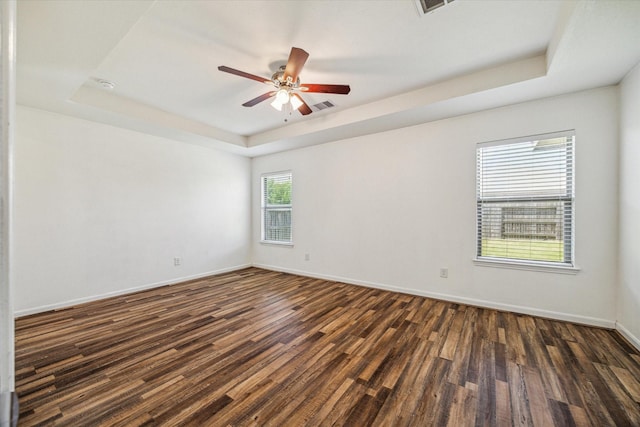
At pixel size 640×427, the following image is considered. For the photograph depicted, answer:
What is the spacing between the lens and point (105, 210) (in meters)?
3.58

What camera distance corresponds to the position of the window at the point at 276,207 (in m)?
5.22

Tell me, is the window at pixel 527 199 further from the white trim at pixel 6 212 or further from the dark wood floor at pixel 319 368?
the white trim at pixel 6 212

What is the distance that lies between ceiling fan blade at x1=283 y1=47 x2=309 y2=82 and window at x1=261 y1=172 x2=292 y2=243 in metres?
2.94

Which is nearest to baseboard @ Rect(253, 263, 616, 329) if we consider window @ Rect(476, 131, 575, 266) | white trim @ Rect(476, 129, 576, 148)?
window @ Rect(476, 131, 575, 266)

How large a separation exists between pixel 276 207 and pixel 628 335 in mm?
5090

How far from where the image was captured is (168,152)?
4250 mm

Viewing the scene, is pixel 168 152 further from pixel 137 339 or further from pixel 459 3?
pixel 459 3

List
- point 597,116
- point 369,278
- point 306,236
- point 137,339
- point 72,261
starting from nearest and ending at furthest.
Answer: point 137,339 < point 597,116 < point 72,261 < point 369,278 < point 306,236

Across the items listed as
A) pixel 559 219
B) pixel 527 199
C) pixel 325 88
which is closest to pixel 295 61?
pixel 325 88

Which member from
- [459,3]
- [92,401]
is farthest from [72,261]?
[459,3]

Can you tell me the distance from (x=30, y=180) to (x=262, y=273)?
3.51 metres

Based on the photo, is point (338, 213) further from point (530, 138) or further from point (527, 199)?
point (530, 138)

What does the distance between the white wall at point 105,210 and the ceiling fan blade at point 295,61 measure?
9.98 feet

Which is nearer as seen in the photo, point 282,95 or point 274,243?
point 282,95
